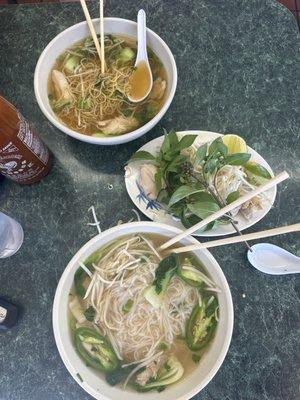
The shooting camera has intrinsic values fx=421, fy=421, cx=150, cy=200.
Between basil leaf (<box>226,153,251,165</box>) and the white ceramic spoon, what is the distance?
246 millimetres

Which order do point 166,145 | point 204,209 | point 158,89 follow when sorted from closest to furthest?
1. point 204,209
2. point 166,145
3. point 158,89

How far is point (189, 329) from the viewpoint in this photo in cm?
107

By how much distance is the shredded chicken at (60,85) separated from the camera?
122cm

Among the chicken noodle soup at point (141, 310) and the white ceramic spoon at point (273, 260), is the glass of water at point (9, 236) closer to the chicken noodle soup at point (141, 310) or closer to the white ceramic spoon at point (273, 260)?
the chicken noodle soup at point (141, 310)

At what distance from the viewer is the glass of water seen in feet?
3.84

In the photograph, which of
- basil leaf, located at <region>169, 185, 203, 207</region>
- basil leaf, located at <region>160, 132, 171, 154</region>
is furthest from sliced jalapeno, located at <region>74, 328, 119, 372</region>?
basil leaf, located at <region>160, 132, 171, 154</region>

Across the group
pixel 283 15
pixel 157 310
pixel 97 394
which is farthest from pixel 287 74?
pixel 97 394

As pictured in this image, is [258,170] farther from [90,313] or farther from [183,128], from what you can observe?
[90,313]

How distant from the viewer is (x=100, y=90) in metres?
1.26

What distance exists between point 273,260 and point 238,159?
0.31 metres

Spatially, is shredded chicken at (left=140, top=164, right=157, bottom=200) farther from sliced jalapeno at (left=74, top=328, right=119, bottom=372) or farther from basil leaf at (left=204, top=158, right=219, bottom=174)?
sliced jalapeno at (left=74, top=328, right=119, bottom=372)

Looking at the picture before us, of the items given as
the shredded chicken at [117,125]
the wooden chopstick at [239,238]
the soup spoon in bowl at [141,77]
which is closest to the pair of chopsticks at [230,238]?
the wooden chopstick at [239,238]

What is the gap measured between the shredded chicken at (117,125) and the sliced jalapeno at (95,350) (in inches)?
21.2

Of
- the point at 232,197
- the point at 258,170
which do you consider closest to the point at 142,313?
the point at 232,197
